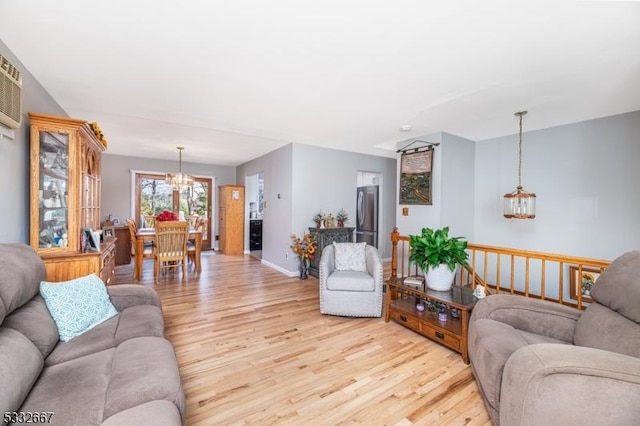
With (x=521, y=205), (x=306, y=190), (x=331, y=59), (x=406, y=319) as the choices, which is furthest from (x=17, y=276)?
(x=521, y=205)

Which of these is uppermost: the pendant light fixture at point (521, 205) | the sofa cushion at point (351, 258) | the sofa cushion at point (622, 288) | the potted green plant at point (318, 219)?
the pendant light fixture at point (521, 205)

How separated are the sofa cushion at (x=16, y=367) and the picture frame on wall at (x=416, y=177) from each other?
14.2ft

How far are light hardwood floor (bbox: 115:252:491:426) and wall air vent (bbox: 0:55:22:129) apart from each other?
6.90ft

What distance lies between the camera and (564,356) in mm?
1229

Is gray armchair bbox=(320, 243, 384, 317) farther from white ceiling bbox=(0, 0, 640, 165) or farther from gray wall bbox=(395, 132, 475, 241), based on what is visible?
white ceiling bbox=(0, 0, 640, 165)

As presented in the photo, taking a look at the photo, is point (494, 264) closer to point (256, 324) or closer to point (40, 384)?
point (256, 324)

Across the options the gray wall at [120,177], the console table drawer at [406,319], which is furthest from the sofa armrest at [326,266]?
the gray wall at [120,177]

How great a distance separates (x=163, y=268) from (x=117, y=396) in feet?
15.2

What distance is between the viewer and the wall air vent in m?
1.74

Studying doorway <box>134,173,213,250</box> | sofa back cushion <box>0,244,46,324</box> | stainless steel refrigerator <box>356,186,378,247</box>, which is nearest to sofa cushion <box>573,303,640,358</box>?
sofa back cushion <box>0,244,46,324</box>

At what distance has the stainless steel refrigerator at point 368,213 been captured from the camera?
6.10 metres

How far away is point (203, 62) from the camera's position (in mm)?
2207

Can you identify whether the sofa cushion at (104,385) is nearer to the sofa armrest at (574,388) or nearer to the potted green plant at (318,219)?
the sofa armrest at (574,388)

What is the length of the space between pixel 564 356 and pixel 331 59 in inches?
89.7
